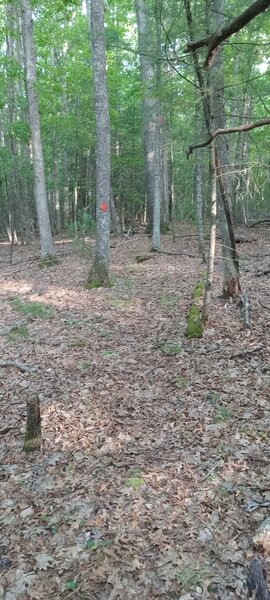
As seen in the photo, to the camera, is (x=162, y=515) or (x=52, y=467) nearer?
(x=162, y=515)

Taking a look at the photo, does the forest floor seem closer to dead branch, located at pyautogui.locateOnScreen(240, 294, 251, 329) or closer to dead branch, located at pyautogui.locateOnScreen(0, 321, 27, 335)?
dead branch, located at pyautogui.locateOnScreen(0, 321, 27, 335)

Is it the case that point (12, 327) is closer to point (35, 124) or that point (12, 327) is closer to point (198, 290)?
point (198, 290)

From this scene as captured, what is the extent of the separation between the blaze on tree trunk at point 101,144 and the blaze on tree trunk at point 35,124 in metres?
4.41

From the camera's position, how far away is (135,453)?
15.1 ft

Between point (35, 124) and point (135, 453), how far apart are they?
Answer: 12491 millimetres

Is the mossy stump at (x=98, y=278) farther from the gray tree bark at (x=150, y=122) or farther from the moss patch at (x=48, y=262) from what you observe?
the gray tree bark at (x=150, y=122)

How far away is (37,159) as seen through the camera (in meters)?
13.7

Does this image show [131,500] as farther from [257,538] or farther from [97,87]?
[97,87]

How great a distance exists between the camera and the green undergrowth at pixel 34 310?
29.6 feet

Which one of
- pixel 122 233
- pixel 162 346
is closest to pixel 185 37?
pixel 162 346

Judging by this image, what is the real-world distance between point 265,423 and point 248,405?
429 mm

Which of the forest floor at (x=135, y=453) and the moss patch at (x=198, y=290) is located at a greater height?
the moss patch at (x=198, y=290)

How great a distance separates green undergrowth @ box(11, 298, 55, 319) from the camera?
9008 mm

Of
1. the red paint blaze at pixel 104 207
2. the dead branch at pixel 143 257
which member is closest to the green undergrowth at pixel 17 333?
the red paint blaze at pixel 104 207
